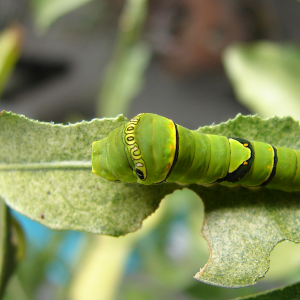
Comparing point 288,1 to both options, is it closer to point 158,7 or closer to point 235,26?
point 235,26

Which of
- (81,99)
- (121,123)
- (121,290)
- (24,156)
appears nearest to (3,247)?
(24,156)

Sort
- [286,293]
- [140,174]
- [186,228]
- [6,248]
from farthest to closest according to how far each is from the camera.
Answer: [186,228] < [6,248] < [140,174] < [286,293]

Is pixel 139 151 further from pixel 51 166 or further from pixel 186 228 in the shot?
pixel 186 228

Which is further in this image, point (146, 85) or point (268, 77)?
point (146, 85)

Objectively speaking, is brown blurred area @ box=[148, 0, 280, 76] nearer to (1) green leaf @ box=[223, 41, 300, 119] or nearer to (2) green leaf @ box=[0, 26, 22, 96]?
(1) green leaf @ box=[223, 41, 300, 119]

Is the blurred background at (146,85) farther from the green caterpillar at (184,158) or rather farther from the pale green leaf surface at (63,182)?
the green caterpillar at (184,158)

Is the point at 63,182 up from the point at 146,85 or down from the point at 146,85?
down

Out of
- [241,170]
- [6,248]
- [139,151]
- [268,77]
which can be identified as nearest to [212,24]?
[268,77]
